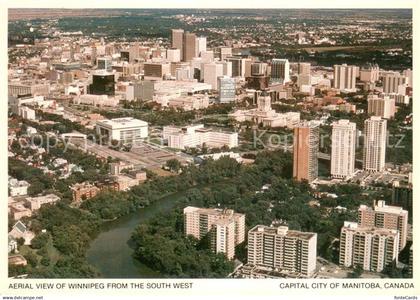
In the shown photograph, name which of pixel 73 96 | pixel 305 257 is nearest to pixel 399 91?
pixel 305 257

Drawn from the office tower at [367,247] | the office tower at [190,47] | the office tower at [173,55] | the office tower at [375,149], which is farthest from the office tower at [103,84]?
the office tower at [367,247]

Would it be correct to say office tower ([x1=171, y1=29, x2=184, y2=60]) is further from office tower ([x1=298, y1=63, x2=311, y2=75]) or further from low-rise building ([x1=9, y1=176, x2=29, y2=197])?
low-rise building ([x1=9, y1=176, x2=29, y2=197])

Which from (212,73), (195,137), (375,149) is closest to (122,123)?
(195,137)

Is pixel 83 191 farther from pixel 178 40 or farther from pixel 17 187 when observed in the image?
pixel 178 40

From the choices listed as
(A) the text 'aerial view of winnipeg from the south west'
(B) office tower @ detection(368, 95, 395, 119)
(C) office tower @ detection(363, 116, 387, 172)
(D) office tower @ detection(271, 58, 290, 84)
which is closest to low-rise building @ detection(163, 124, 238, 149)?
(A) the text 'aerial view of winnipeg from the south west'

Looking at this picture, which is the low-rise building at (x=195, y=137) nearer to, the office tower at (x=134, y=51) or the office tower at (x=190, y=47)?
the office tower at (x=190, y=47)

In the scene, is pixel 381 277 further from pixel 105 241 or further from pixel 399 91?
pixel 399 91
